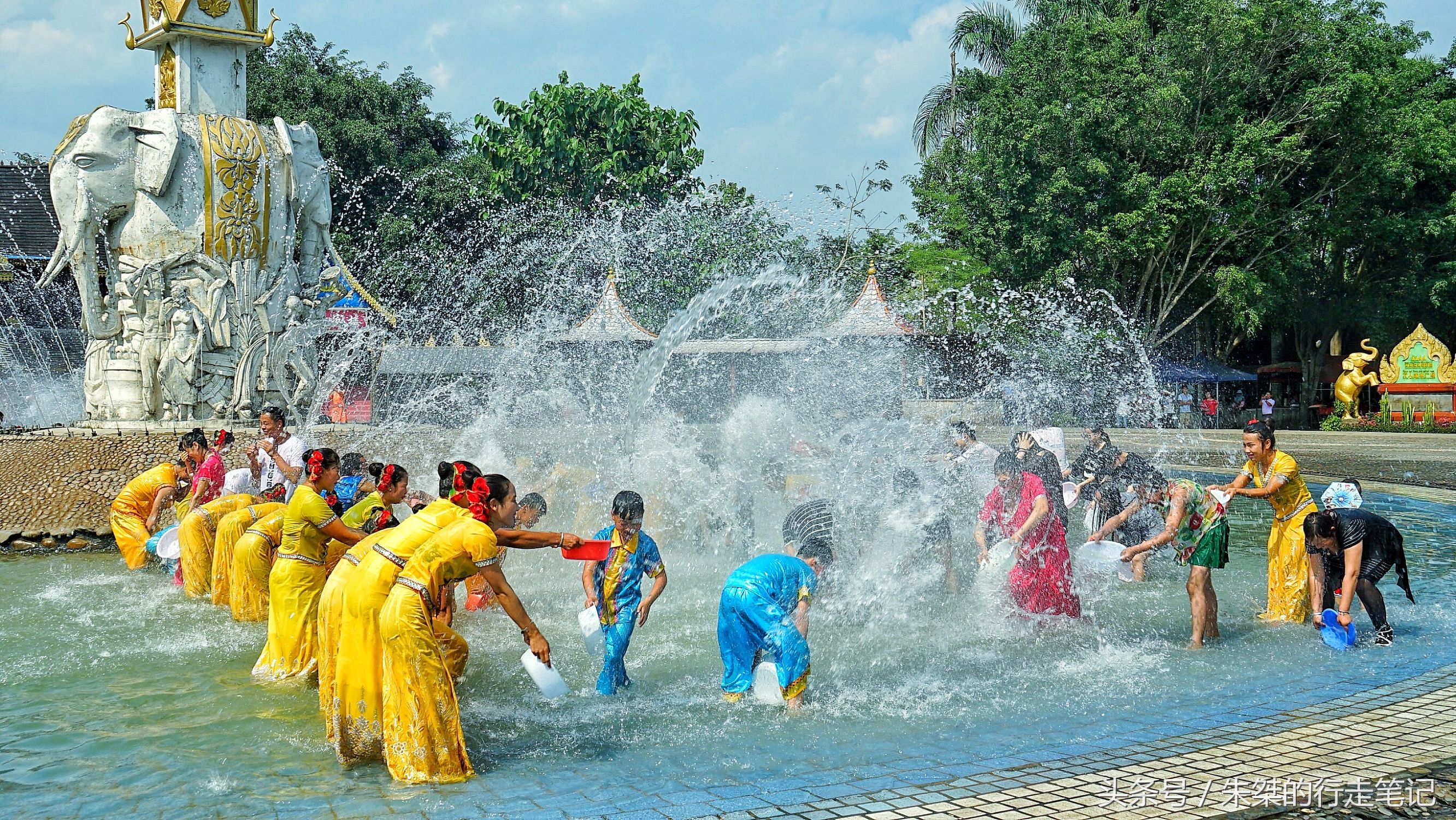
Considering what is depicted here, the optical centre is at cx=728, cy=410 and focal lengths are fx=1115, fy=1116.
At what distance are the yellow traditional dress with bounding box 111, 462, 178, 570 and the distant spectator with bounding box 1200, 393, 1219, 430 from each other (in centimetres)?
3122

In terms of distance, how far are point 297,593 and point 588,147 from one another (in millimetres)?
24085

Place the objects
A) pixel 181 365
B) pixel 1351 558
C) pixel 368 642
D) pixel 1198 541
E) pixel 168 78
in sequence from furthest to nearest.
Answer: pixel 168 78 → pixel 181 365 → pixel 1198 541 → pixel 1351 558 → pixel 368 642

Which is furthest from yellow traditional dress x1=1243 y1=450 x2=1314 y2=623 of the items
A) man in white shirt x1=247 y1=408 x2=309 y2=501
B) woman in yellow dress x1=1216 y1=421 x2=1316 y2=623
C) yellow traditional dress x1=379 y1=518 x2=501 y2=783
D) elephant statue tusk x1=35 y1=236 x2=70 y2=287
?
elephant statue tusk x1=35 y1=236 x2=70 y2=287

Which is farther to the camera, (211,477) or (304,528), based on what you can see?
(211,477)

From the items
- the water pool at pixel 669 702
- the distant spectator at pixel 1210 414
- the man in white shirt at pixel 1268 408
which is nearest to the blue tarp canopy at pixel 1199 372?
the distant spectator at pixel 1210 414

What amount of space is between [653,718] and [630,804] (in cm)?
132

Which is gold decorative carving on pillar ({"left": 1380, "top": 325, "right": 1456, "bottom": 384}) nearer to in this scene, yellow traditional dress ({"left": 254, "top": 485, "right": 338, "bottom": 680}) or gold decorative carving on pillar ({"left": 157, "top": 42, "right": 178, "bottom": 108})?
gold decorative carving on pillar ({"left": 157, "top": 42, "right": 178, "bottom": 108})

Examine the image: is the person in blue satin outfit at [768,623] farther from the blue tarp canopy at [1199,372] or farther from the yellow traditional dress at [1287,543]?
the blue tarp canopy at [1199,372]

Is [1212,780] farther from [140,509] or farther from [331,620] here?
[140,509]

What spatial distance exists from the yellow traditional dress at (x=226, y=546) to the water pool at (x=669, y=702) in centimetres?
19

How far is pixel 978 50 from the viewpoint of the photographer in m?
37.1

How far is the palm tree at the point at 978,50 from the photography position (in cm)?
3341

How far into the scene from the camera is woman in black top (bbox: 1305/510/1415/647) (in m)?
7.45

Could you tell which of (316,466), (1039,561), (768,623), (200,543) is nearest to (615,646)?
(768,623)
